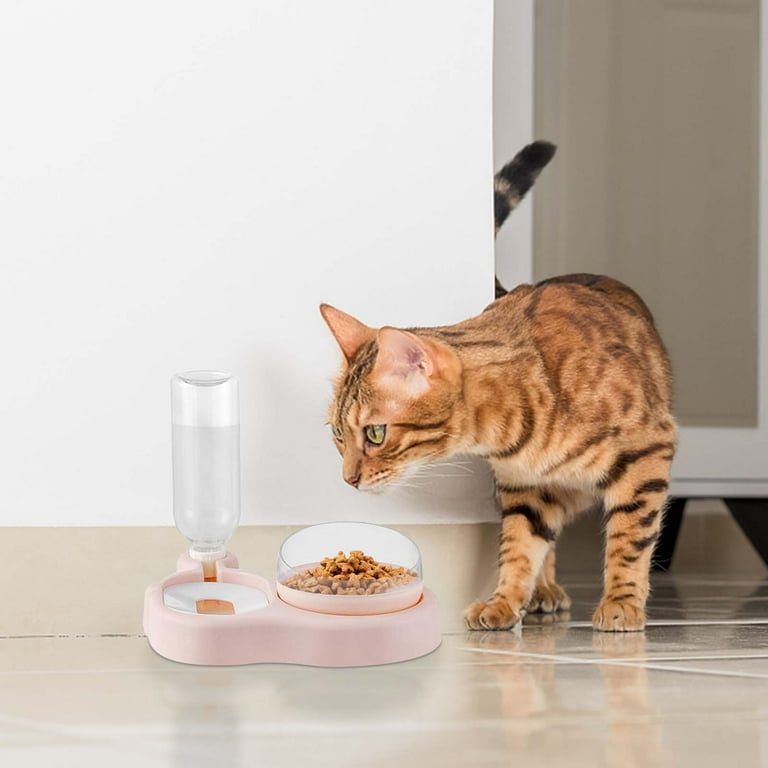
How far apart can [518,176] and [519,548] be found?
695mm

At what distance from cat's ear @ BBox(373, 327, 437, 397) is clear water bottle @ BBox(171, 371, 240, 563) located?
22 cm

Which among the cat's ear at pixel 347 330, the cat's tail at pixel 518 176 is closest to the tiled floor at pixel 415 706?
the cat's ear at pixel 347 330

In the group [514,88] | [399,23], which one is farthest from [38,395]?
[514,88]

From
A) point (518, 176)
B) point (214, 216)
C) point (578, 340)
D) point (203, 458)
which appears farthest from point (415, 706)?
point (518, 176)

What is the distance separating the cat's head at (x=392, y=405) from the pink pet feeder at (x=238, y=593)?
113mm

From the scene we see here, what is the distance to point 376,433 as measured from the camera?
4.55 feet

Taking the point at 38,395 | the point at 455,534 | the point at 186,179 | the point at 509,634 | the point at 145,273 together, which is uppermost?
the point at 186,179

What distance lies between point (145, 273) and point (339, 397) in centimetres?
36

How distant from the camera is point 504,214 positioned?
70.1 inches

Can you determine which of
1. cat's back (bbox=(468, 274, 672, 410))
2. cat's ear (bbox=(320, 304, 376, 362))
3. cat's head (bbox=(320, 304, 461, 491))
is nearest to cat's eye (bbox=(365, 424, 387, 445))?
cat's head (bbox=(320, 304, 461, 491))

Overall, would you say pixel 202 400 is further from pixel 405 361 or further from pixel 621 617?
pixel 621 617

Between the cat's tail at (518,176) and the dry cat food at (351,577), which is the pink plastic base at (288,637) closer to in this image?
the dry cat food at (351,577)

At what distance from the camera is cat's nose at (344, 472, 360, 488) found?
4.57 ft

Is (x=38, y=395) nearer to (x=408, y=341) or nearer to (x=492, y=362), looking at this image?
(x=408, y=341)
